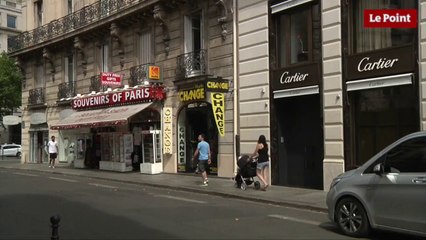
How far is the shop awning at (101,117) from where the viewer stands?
22.5 metres

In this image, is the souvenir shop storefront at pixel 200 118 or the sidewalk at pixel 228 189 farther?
the souvenir shop storefront at pixel 200 118

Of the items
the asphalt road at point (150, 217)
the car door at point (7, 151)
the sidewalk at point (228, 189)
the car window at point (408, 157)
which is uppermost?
the car window at point (408, 157)

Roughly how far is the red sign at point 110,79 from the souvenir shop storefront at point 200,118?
4.64 m

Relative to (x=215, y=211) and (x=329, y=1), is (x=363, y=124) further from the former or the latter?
(x=215, y=211)

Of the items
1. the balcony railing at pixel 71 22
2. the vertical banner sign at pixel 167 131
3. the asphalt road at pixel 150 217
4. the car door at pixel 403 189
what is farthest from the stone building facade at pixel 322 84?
the balcony railing at pixel 71 22

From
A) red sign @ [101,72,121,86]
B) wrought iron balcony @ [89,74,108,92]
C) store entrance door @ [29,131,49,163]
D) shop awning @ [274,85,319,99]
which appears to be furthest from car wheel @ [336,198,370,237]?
store entrance door @ [29,131,49,163]

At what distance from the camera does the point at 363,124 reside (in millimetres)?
14461

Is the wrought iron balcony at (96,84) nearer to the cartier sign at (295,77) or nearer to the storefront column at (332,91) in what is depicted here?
the cartier sign at (295,77)

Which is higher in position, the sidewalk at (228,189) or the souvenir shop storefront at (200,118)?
the souvenir shop storefront at (200,118)

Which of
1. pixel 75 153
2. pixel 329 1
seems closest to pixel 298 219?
pixel 329 1

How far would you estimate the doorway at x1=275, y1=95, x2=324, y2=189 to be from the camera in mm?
16078

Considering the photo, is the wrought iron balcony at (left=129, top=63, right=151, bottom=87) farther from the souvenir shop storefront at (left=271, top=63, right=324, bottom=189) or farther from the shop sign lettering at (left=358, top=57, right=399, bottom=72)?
the shop sign lettering at (left=358, top=57, right=399, bottom=72)

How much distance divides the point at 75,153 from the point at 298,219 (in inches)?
777

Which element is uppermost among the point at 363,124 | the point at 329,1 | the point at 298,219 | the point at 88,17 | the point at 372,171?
the point at 88,17
